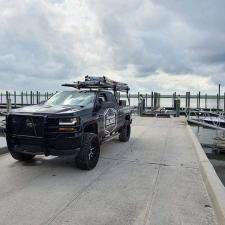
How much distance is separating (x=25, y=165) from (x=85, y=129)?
1667 millimetres

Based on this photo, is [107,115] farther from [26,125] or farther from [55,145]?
[26,125]

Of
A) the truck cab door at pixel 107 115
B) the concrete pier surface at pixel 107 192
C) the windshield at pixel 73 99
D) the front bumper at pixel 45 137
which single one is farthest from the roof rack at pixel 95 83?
the front bumper at pixel 45 137

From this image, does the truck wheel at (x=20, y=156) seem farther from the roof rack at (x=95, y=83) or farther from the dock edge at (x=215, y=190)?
the dock edge at (x=215, y=190)

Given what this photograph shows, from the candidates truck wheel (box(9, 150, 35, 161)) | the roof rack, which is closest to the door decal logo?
the roof rack

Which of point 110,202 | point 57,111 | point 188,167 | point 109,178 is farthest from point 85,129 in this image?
point 188,167

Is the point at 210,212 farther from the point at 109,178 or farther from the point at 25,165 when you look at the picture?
the point at 25,165

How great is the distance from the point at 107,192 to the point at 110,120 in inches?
125

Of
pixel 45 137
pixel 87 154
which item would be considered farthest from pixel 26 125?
pixel 87 154

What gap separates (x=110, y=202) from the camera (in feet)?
14.0

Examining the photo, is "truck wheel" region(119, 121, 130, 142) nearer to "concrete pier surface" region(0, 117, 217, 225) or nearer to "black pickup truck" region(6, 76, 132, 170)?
"concrete pier surface" region(0, 117, 217, 225)

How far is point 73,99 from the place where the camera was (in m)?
7.04

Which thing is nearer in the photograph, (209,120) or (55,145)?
(55,145)

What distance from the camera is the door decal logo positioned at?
724cm

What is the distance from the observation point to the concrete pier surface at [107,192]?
3771mm
